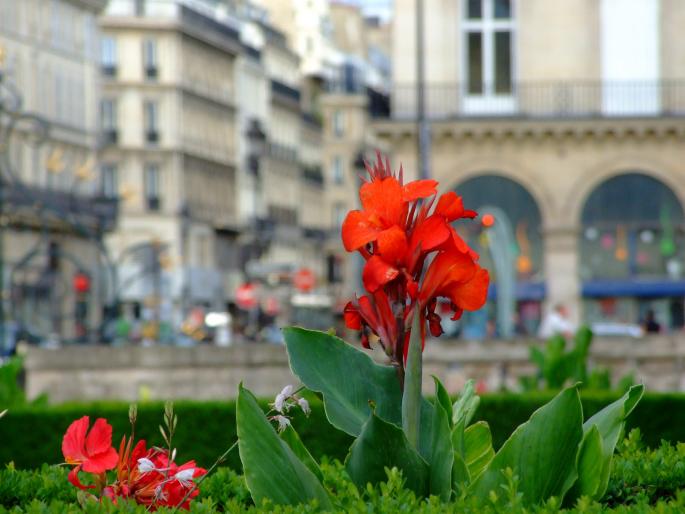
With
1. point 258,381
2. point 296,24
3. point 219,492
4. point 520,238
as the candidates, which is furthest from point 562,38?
point 296,24

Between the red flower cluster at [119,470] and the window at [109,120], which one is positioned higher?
the window at [109,120]

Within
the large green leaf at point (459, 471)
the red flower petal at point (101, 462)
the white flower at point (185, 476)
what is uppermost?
the red flower petal at point (101, 462)

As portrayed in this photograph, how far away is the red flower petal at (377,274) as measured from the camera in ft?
21.8

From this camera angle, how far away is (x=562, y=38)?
42656 mm

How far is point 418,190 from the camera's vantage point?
6.68m

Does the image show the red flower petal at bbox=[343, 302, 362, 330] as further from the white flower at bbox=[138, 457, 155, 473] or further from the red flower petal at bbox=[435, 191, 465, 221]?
the white flower at bbox=[138, 457, 155, 473]

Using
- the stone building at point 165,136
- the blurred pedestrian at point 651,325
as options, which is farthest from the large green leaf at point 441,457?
the stone building at point 165,136

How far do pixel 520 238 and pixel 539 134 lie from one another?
6.64 ft

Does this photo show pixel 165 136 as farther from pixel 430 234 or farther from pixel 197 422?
pixel 430 234

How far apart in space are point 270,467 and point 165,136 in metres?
95.4

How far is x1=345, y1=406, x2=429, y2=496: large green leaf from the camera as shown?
663cm

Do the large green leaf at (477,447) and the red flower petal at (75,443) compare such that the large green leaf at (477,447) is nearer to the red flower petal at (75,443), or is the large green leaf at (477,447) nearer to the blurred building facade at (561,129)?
the red flower petal at (75,443)

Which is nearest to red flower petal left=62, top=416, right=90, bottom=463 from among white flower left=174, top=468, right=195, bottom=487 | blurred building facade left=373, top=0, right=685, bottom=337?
white flower left=174, top=468, right=195, bottom=487

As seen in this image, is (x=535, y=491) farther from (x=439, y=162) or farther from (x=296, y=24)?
(x=296, y=24)
